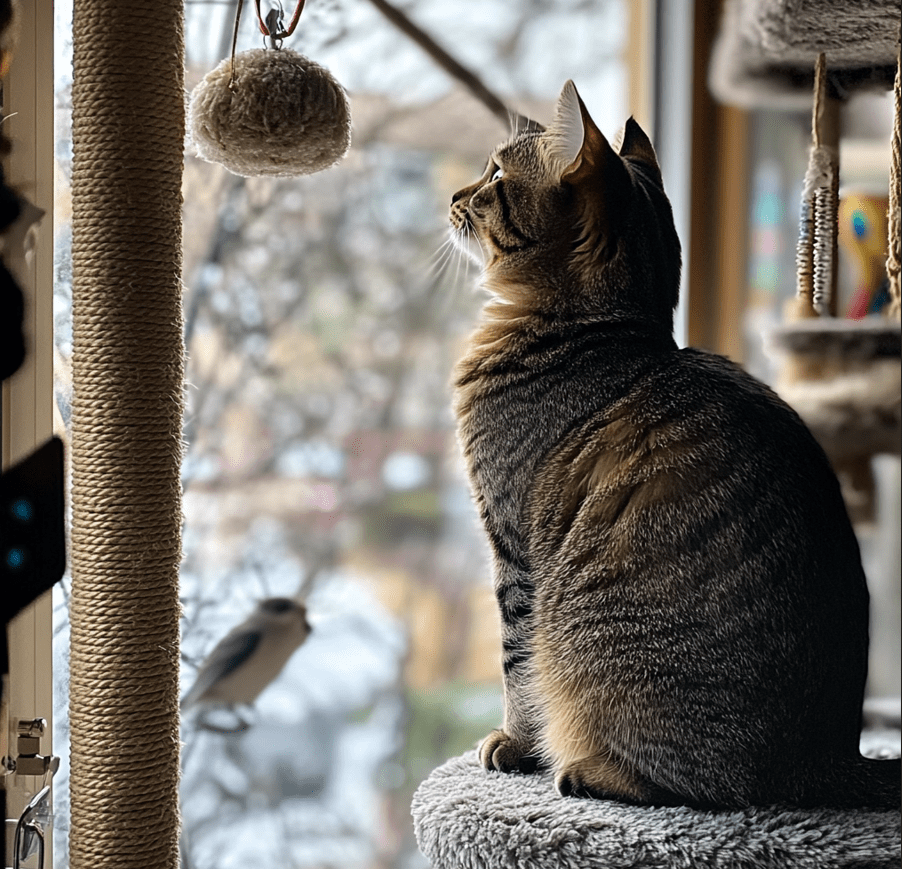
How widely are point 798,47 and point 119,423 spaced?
892 millimetres

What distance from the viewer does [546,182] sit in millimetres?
1043

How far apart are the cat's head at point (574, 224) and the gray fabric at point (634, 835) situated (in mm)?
516

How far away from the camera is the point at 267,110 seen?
98 centimetres

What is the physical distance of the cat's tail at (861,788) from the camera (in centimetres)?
96

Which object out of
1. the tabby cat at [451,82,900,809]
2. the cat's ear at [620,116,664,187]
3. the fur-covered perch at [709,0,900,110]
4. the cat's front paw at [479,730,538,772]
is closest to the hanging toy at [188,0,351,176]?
the tabby cat at [451,82,900,809]

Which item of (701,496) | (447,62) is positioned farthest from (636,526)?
(447,62)

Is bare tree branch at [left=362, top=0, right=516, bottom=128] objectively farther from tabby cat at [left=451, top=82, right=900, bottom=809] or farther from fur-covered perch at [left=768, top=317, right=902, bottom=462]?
fur-covered perch at [left=768, top=317, right=902, bottom=462]

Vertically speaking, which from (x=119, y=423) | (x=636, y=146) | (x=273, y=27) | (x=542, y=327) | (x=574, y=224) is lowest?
(x=119, y=423)

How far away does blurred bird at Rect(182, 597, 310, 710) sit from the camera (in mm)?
1405

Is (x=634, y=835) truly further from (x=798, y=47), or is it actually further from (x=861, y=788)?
(x=798, y=47)

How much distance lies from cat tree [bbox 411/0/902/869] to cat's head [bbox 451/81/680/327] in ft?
0.60

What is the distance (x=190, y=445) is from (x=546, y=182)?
74 centimetres

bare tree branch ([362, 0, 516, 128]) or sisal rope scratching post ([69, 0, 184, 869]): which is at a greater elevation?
bare tree branch ([362, 0, 516, 128])

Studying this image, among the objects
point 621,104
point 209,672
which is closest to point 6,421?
point 209,672
